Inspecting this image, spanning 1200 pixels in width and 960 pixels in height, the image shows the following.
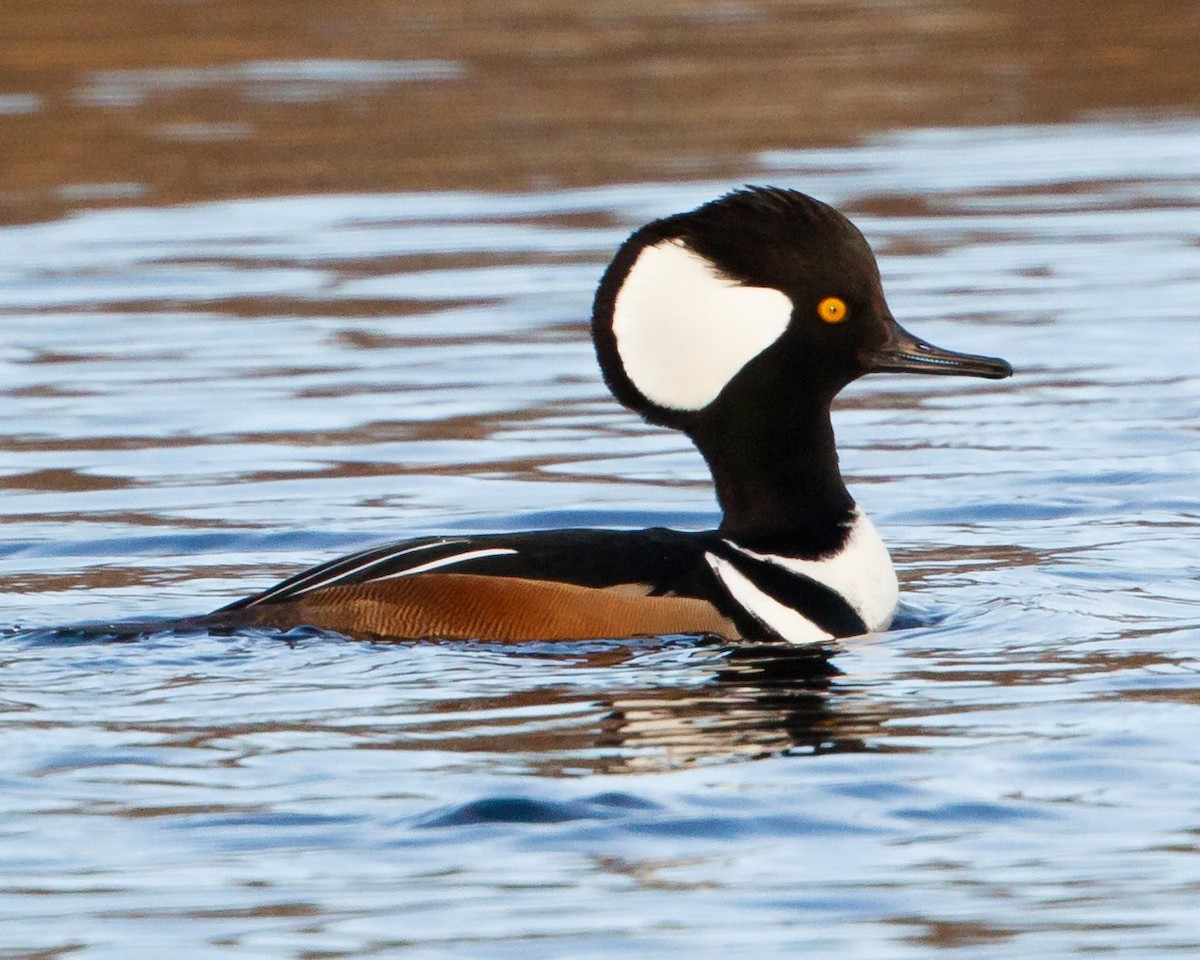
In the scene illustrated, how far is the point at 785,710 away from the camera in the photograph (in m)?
5.97

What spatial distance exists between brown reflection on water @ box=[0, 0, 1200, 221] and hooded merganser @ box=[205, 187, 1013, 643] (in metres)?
9.03

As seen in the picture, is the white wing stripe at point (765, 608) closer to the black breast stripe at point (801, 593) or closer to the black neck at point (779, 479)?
the black breast stripe at point (801, 593)

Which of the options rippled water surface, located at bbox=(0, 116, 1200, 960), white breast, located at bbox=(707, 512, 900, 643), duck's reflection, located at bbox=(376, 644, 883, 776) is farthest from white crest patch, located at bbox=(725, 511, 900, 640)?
duck's reflection, located at bbox=(376, 644, 883, 776)

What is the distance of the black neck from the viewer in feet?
22.6

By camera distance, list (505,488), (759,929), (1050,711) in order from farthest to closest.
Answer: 1. (505,488)
2. (1050,711)
3. (759,929)

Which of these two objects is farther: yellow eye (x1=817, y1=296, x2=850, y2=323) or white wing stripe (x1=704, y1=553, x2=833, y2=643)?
yellow eye (x1=817, y1=296, x2=850, y2=323)

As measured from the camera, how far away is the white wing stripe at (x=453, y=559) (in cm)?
661

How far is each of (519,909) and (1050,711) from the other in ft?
5.93

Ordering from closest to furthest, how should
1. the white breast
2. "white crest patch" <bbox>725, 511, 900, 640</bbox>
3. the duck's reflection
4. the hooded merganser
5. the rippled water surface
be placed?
the rippled water surface → the duck's reflection → the hooded merganser → the white breast → "white crest patch" <bbox>725, 511, 900, 640</bbox>

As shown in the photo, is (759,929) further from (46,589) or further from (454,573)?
(46,589)

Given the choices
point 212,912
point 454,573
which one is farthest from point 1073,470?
point 212,912

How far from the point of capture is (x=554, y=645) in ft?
21.4

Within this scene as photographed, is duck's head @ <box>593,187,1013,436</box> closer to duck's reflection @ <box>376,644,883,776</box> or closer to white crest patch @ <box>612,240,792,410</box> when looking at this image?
white crest patch @ <box>612,240,792,410</box>

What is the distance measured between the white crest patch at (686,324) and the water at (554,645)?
28.7 inches
